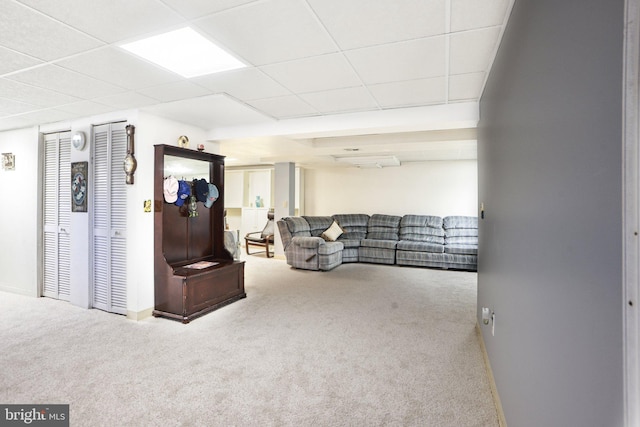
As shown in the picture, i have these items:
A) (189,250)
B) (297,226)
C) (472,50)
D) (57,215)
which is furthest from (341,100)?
(57,215)

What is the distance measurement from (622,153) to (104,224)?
173 inches

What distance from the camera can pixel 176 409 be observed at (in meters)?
1.99

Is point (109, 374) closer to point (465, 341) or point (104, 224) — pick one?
point (104, 224)

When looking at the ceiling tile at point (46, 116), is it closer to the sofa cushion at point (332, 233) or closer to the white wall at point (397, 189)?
the sofa cushion at point (332, 233)

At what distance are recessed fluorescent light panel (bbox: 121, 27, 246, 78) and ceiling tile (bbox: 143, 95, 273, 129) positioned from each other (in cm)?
59

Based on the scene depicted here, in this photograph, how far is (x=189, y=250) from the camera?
4059 mm

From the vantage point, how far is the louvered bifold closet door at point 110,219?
143 inches

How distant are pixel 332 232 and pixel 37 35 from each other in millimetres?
5655

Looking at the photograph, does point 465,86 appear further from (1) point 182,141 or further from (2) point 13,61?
(2) point 13,61

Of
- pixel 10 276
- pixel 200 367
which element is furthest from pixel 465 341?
pixel 10 276

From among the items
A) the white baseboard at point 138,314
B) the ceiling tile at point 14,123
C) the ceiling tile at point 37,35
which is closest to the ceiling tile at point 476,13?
the ceiling tile at point 37,35

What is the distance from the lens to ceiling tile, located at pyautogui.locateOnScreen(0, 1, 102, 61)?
1789mm

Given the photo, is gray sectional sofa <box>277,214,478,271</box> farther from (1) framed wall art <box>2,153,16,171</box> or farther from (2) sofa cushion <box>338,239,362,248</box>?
(1) framed wall art <box>2,153,16,171</box>

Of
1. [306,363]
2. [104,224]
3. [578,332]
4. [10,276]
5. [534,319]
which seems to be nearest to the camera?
[578,332]
